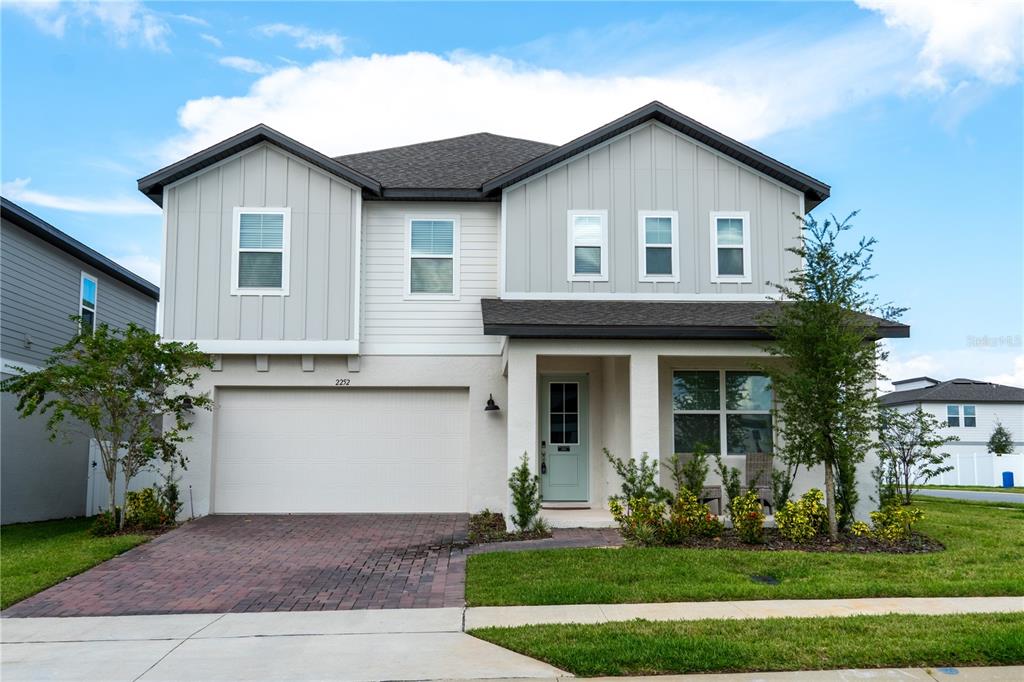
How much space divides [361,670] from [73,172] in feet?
52.7

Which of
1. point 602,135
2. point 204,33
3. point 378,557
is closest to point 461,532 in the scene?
point 378,557

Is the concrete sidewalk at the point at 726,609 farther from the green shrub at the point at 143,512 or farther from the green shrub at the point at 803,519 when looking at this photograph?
the green shrub at the point at 143,512

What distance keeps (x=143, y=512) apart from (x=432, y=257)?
21.5 feet

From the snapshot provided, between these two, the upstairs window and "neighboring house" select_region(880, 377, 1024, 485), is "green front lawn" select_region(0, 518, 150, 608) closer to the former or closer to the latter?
the upstairs window

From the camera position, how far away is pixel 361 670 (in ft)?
20.6

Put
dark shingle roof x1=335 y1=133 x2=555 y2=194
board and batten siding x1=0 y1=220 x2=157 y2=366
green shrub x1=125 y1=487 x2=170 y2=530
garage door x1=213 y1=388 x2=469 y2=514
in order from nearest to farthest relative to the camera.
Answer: green shrub x1=125 y1=487 x2=170 y2=530 < garage door x1=213 y1=388 x2=469 y2=514 < dark shingle roof x1=335 y1=133 x2=555 y2=194 < board and batten siding x1=0 y1=220 x2=157 y2=366

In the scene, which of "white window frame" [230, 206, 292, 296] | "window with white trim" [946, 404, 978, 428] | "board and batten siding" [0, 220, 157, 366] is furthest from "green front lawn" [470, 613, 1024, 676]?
"window with white trim" [946, 404, 978, 428]

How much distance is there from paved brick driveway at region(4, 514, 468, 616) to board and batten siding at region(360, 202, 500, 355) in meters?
3.33

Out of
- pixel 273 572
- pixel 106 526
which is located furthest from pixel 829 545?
pixel 106 526

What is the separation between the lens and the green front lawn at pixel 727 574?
8.40m

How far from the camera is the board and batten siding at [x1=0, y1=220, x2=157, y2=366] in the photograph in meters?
15.8

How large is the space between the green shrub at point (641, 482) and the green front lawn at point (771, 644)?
4627 millimetres

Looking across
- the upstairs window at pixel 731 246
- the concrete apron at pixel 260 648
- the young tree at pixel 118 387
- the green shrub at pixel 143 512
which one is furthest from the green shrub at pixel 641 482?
the green shrub at pixel 143 512

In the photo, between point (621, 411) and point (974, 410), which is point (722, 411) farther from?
point (974, 410)
